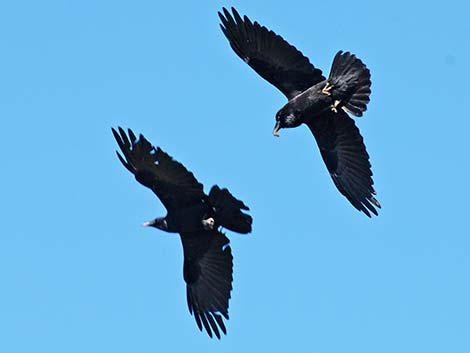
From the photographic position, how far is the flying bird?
79.7ft

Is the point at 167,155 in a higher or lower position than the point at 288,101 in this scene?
lower

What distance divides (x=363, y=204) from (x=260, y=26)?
10.2 ft

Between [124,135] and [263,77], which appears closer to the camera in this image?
[124,135]

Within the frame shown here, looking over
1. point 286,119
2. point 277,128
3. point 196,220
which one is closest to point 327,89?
point 286,119

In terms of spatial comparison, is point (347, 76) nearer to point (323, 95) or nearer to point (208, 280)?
point (323, 95)

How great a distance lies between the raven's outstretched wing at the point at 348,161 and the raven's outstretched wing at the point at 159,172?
3.00 metres

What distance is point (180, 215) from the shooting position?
23328 mm

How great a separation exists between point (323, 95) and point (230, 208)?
280cm

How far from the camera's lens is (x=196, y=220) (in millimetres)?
23297

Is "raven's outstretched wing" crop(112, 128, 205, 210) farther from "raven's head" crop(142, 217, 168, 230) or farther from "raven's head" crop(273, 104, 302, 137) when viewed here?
"raven's head" crop(273, 104, 302, 137)

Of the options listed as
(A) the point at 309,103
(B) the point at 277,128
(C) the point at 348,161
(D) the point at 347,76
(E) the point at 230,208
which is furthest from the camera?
(C) the point at 348,161

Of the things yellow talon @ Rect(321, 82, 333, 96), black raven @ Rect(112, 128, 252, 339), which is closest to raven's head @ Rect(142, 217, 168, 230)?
black raven @ Rect(112, 128, 252, 339)

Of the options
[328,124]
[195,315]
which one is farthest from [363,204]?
[195,315]

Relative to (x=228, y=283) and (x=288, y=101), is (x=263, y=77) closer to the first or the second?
(x=288, y=101)
